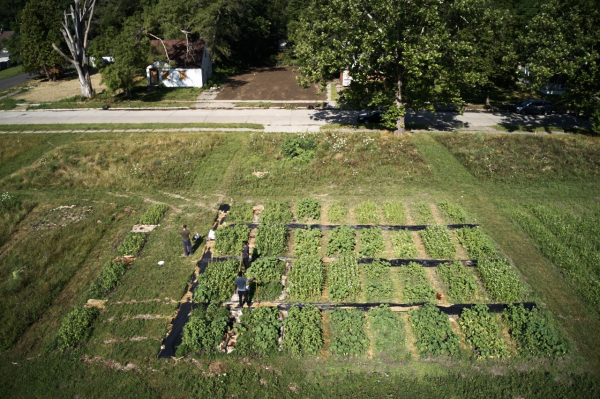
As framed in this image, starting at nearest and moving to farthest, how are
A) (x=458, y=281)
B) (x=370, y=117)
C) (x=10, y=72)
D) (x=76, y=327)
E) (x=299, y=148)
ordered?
1. (x=76, y=327)
2. (x=458, y=281)
3. (x=299, y=148)
4. (x=370, y=117)
5. (x=10, y=72)

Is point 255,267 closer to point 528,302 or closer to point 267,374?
point 267,374

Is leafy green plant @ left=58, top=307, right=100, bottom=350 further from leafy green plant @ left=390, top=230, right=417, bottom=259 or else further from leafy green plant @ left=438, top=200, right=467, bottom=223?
leafy green plant @ left=438, top=200, right=467, bottom=223

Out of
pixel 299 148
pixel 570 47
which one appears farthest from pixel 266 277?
pixel 570 47

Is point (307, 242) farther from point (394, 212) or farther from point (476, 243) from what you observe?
point (476, 243)

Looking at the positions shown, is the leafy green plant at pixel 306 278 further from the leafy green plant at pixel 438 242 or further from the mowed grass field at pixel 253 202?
the leafy green plant at pixel 438 242

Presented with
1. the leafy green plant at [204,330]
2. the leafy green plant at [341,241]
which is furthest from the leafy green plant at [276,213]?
the leafy green plant at [204,330]
